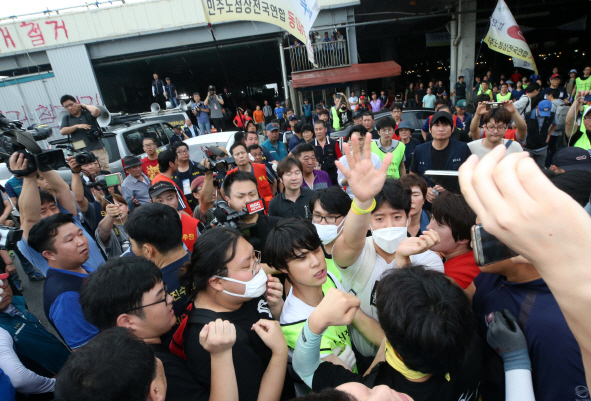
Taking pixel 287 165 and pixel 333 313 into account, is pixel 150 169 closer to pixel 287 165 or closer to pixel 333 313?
pixel 287 165

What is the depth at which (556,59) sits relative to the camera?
19344mm

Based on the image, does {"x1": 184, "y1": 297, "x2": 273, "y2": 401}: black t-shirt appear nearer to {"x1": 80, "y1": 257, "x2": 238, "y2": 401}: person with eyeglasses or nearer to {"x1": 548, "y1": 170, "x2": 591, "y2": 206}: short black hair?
{"x1": 80, "y1": 257, "x2": 238, "y2": 401}: person with eyeglasses

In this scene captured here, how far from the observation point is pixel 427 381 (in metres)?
1.19

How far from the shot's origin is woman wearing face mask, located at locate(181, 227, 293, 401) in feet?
4.71

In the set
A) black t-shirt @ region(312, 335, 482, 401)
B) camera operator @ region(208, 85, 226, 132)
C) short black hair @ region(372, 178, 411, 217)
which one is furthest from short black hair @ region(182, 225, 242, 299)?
camera operator @ region(208, 85, 226, 132)

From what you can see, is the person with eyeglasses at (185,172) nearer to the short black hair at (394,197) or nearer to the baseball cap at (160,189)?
the baseball cap at (160,189)

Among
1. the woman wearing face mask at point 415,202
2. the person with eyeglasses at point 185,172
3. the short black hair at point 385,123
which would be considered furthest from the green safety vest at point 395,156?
the person with eyeglasses at point 185,172

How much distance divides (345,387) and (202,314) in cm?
80

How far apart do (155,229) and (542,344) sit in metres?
2.09

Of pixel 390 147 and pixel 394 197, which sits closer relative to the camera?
pixel 394 197

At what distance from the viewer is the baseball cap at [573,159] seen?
3041mm

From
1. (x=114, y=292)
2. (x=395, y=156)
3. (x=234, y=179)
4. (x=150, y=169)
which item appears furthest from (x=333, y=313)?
(x=150, y=169)

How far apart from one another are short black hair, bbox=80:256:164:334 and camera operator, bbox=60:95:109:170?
4825mm

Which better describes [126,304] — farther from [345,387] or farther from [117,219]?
[117,219]
